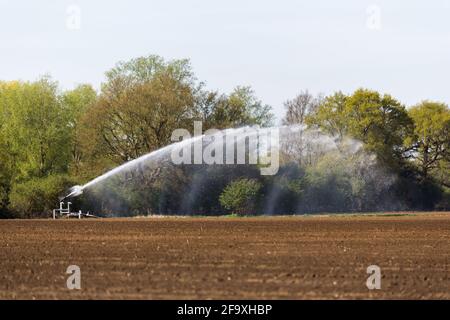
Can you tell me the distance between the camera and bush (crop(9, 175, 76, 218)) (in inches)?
2867

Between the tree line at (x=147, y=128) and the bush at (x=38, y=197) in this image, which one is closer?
the bush at (x=38, y=197)

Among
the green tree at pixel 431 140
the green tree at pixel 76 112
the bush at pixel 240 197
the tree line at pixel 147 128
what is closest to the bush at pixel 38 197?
the tree line at pixel 147 128

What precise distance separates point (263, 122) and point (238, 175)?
22619 mm

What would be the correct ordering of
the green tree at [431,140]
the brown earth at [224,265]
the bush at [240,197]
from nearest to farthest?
1. the brown earth at [224,265]
2. the bush at [240,197]
3. the green tree at [431,140]

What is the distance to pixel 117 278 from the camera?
22141 mm

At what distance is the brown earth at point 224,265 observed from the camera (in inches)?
Result: 787

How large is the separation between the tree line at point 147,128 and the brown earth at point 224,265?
126 feet

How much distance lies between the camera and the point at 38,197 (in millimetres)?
73938

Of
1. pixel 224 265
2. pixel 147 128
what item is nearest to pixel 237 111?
pixel 147 128

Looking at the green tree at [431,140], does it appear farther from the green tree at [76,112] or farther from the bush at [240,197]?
the green tree at [76,112]

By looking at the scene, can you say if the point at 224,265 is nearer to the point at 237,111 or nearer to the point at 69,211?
the point at 69,211

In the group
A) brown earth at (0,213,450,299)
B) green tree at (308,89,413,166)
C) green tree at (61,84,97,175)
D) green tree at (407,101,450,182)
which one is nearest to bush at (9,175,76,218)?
green tree at (61,84,97,175)

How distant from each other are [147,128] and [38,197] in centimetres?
1139

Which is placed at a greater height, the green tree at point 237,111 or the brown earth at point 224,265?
the green tree at point 237,111
